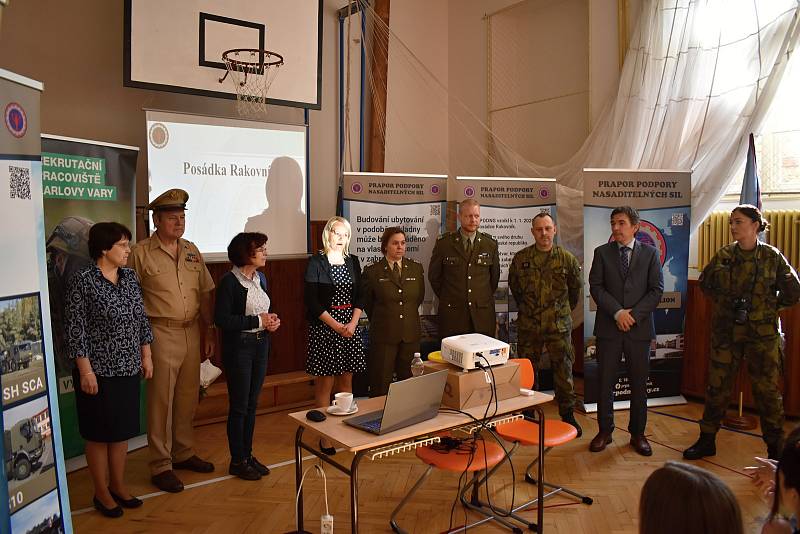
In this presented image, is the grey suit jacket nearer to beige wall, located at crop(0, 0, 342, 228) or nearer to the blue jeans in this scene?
the blue jeans

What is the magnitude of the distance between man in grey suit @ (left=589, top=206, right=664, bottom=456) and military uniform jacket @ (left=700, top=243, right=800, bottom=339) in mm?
383

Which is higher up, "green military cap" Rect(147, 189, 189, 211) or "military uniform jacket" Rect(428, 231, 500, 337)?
"green military cap" Rect(147, 189, 189, 211)

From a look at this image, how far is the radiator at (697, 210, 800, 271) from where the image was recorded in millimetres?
4973

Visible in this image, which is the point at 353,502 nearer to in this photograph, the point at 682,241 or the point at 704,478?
the point at 704,478

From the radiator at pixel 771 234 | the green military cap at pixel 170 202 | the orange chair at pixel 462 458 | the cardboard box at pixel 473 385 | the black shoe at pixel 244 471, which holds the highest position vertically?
the green military cap at pixel 170 202

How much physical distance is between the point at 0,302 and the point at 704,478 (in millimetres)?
2315

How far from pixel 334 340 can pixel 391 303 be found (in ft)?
1.60

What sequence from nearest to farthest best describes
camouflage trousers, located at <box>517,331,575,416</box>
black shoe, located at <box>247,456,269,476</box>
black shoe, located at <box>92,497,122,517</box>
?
black shoe, located at <box>92,497,122,517</box>, black shoe, located at <box>247,456,269,476</box>, camouflage trousers, located at <box>517,331,575,416</box>

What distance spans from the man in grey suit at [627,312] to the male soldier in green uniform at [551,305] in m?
0.32

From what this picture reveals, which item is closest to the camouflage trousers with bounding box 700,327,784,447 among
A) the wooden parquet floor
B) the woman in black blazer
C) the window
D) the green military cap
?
the wooden parquet floor

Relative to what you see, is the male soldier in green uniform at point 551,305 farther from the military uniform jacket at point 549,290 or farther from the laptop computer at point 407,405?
the laptop computer at point 407,405

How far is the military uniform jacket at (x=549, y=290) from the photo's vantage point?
474cm

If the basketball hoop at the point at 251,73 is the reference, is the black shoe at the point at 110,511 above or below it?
below

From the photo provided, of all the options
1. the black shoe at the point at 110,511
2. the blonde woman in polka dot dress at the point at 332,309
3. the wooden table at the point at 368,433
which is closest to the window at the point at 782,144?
the wooden table at the point at 368,433
